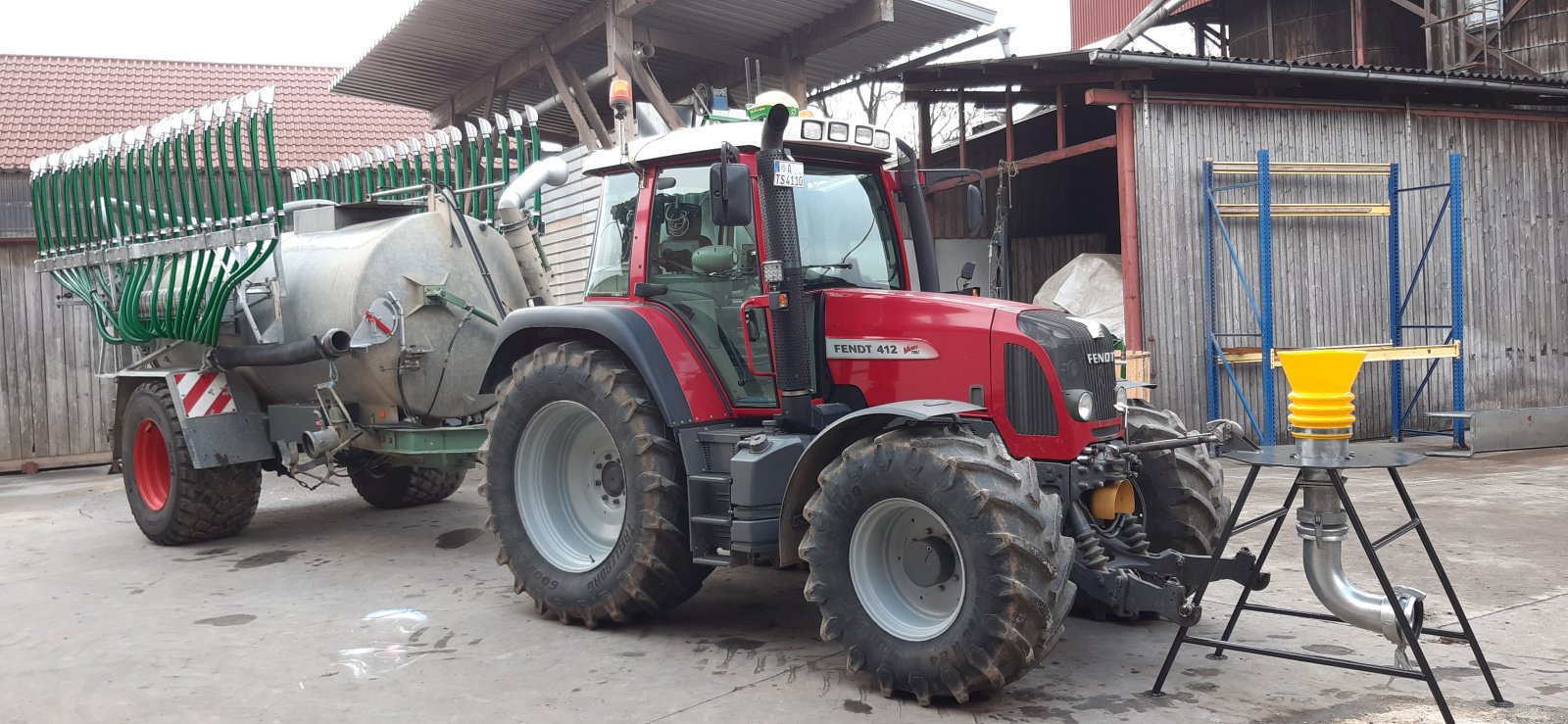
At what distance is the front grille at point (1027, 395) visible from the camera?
4621mm

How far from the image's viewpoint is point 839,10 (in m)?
10.4

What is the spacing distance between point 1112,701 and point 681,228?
2.83 meters

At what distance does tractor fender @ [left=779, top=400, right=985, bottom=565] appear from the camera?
441cm

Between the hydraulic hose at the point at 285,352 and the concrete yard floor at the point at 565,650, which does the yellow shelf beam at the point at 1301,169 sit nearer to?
the concrete yard floor at the point at 565,650

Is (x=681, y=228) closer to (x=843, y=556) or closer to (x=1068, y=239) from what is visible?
(x=843, y=556)

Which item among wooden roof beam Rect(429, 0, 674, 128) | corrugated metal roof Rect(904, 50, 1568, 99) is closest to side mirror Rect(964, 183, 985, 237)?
wooden roof beam Rect(429, 0, 674, 128)

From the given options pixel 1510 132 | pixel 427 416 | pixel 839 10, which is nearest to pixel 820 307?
pixel 427 416

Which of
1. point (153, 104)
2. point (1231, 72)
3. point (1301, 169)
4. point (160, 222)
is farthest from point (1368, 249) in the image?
point (153, 104)

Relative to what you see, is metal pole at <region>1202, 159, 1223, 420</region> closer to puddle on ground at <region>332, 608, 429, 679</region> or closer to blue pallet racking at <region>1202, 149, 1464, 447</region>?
blue pallet racking at <region>1202, 149, 1464, 447</region>

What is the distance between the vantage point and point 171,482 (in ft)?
26.3

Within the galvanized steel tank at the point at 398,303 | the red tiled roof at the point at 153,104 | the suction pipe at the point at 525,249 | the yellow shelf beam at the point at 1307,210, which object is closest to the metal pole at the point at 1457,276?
the yellow shelf beam at the point at 1307,210

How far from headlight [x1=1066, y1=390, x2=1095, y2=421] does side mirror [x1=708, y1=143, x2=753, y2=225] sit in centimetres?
146

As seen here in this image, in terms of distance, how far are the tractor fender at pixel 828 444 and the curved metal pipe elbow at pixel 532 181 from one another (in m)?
3.13

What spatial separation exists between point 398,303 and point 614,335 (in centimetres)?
262
